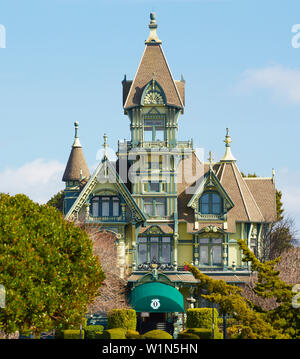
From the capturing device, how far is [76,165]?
70062 millimetres

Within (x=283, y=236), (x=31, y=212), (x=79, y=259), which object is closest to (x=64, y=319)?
(x=79, y=259)

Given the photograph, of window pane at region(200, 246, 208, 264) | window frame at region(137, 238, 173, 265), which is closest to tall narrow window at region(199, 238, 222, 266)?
window pane at region(200, 246, 208, 264)

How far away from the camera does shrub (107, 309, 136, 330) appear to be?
54.6m

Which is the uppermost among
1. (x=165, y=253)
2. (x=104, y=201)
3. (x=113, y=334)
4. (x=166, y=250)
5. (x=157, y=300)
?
(x=104, y=201)

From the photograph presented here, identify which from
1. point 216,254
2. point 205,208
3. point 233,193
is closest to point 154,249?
point 216,254

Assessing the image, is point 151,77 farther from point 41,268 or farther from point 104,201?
point 41,268

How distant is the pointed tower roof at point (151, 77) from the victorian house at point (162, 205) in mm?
79

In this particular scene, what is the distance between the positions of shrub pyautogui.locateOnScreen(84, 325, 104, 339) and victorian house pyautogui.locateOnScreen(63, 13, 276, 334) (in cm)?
503

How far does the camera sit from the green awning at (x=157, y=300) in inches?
2351

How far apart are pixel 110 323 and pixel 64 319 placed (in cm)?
1465

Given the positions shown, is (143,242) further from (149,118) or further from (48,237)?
(48,237)

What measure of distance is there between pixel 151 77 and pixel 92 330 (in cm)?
2107

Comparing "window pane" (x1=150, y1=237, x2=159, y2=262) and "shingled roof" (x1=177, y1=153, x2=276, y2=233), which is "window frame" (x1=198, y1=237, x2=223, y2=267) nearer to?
"shingled roof" (x1=177, y1=153, x2=276, y2=233)
